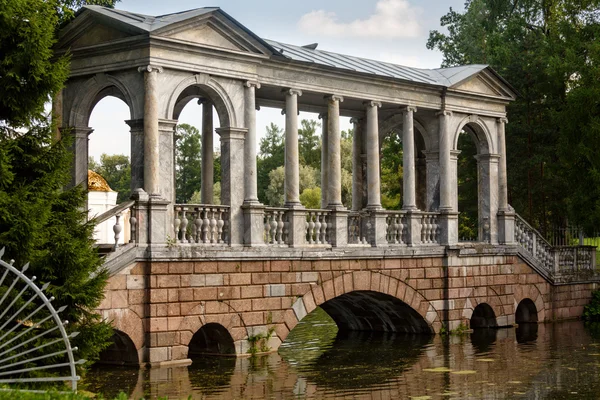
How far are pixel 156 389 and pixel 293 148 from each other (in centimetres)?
648

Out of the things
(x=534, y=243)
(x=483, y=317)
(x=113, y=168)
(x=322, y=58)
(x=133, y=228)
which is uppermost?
(x=113, y=168)

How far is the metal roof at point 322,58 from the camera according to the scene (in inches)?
713

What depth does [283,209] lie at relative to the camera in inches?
784

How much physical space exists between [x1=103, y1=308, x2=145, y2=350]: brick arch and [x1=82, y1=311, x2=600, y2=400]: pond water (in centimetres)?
52

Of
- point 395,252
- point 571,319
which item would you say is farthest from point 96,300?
point 571,319

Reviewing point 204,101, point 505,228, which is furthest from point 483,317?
point 204,101

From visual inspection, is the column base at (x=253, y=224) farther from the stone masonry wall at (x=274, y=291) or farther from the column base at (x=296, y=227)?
the column base at (x=296, y=227)

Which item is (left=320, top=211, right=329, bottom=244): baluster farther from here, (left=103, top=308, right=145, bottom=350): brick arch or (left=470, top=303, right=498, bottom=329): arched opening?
(left=470, top=303, right=498, bottom=329): arched opening

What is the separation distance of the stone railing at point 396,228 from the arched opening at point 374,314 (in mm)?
1240

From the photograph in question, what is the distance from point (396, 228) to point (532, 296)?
5.24 meters

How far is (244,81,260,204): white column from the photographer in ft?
63.2

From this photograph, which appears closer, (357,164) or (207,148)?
(207,148)

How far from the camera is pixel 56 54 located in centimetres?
1917

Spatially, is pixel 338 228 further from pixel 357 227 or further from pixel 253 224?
pixel 253 224
